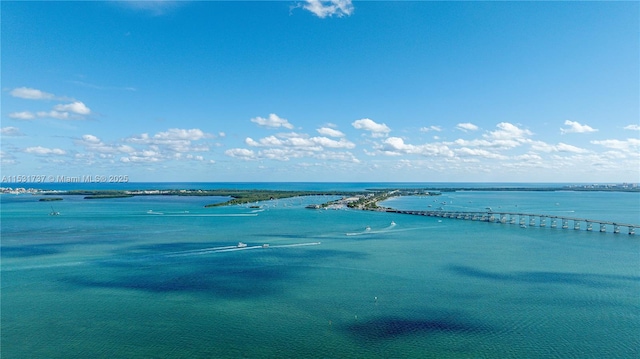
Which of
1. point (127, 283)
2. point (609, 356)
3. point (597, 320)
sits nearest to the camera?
point (609, 356)

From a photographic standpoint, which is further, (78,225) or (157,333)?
(78,225)

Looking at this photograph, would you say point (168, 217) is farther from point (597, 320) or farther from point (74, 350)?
point (597, 320)

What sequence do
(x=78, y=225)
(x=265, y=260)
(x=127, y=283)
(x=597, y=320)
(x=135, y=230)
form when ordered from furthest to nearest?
(x=78, y=225), (x=135, y=230), (x=265, y=260), (x=127, y=283), (x=597, y=320)

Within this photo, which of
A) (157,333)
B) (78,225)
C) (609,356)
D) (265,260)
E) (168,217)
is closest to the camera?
(609,356)

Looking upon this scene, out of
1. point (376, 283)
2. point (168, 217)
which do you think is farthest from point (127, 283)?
point (168, 217)

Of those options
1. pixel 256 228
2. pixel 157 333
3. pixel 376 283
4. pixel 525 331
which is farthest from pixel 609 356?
pixel 256 228

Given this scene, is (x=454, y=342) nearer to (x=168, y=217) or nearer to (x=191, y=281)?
(x=191, y=281)
